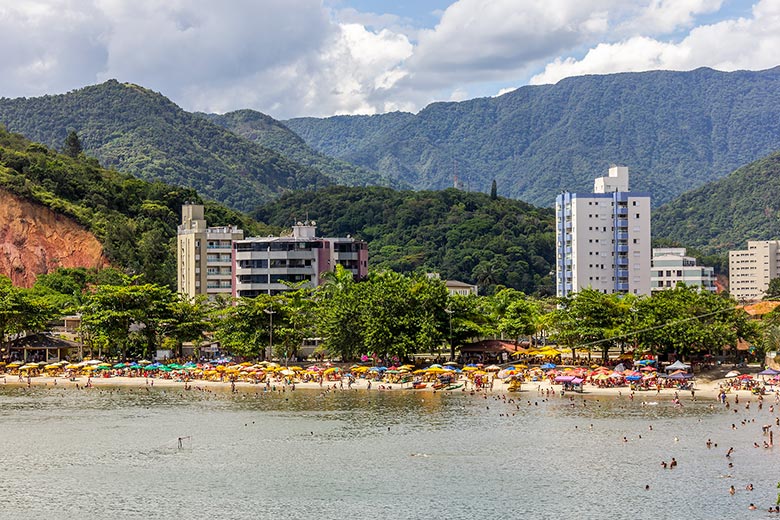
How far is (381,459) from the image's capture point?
189 feet

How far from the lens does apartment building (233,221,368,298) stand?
128 metres

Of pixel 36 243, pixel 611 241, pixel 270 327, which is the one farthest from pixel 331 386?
pixel 36 243

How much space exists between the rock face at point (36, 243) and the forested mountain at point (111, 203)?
1120 millimetres

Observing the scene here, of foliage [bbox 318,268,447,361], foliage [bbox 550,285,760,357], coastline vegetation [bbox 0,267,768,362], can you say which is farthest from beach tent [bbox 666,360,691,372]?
foliage [bbox 318,268,447,361]

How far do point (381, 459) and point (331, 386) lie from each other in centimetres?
3325

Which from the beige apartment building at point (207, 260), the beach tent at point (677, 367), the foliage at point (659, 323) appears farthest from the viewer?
the beige apartment building at point (207, 260)

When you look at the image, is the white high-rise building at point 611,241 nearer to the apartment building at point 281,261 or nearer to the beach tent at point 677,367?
the apartment building at point 281,261

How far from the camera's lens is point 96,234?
16238 centimetres

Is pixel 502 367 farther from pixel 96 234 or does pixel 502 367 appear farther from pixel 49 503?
pixel 96 234

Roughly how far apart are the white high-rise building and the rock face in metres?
74.0

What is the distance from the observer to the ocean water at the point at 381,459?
47.2 meters

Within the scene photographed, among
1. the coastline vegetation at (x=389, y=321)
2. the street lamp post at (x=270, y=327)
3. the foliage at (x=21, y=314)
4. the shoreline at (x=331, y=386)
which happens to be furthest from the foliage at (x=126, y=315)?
the street lamp post at (x=270, y=327)

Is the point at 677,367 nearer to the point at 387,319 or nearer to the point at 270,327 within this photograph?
the point at 387,319

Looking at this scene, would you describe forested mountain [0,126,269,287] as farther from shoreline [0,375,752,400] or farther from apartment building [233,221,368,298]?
shoreline [0,375,752,400]
